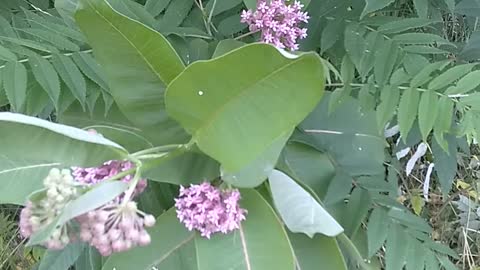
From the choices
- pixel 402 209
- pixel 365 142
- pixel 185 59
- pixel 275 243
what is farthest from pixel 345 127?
pixel 275 243

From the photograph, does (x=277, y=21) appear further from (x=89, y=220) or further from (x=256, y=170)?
(x=89, y=220)

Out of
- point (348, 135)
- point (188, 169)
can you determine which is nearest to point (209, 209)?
point (188, 169)

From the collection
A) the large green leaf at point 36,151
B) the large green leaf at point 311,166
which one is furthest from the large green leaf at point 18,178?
the large green leaf at point 311,166

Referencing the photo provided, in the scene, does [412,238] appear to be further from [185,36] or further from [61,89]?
[61,89]

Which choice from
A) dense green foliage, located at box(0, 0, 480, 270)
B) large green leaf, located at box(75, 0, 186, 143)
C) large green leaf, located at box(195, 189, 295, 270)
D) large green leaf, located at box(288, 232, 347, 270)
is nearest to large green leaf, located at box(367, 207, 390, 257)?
dense green foliage, located at box(0, 0, 480, 270)

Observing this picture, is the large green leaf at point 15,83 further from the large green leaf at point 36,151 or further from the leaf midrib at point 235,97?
the leaf midrib at point 235,97
